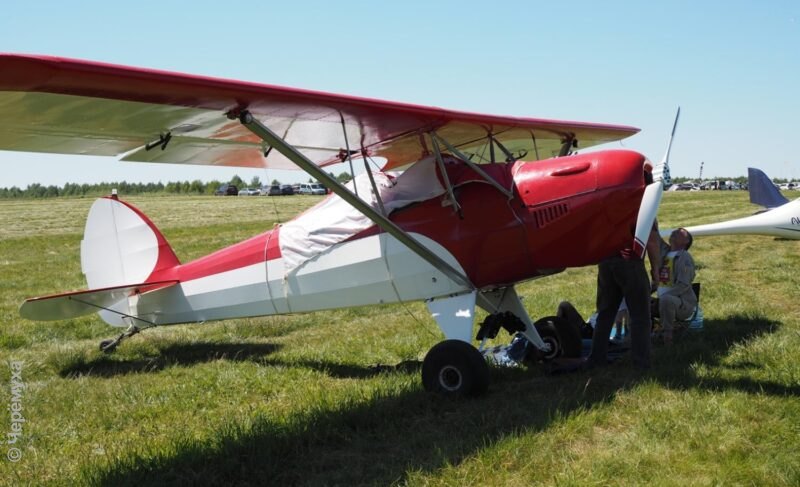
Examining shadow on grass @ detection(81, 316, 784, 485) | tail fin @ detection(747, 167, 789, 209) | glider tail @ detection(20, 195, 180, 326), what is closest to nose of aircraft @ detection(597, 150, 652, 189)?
shadow on grass @ detection(81, 316, 784, 485)

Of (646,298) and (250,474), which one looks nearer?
(250,474)

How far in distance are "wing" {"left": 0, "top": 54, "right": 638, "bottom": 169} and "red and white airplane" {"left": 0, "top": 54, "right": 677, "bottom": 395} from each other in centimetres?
2

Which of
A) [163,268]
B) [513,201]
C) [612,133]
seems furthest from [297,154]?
[612,133]

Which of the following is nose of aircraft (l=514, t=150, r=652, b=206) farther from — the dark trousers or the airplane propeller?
the dark trousers

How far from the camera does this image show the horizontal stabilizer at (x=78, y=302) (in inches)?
257

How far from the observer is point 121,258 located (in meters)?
7.85

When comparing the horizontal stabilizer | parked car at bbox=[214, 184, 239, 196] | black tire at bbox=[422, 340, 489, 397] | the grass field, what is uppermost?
parked car at bbox=[214, 184, 239, 196]

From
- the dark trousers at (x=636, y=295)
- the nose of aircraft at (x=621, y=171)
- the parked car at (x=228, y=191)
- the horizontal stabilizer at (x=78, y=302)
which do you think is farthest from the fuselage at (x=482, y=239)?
the parked car at (x=228, y=191)

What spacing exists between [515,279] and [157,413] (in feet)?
10.3

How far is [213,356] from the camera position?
23.4 ft

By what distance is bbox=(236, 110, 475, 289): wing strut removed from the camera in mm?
4707

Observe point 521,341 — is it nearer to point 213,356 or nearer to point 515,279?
point 515,279

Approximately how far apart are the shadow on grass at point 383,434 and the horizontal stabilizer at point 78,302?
3128 millimetres

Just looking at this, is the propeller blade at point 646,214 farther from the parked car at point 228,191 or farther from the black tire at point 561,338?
the parked car at point 228,191
